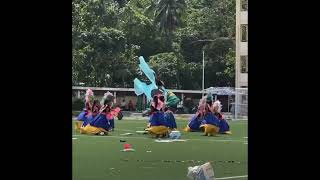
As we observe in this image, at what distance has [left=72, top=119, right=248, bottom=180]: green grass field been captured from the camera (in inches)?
145

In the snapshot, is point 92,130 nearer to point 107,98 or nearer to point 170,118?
point 107,98

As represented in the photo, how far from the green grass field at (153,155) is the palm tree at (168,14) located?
108cm

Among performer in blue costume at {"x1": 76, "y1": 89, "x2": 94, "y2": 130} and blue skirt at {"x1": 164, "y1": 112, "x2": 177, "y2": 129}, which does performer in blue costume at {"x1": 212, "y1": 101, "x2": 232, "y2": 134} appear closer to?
blue skirt at {"x1": 164, "y1": 112, "x2": 177, "y2": 129}

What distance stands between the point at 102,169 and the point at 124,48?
1.23m

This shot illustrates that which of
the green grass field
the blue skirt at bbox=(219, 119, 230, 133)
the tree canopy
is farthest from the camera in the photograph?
the blue skirt at bbox=(219, 119, 230, 133)

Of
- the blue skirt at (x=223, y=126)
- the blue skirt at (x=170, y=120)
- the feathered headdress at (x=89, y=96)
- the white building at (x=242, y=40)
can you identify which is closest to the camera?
the white building at (x=242, y=40)

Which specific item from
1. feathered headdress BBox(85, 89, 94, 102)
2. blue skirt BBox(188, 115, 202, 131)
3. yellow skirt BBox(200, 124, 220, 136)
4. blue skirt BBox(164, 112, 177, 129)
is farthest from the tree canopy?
yellow skirt BBox(200, 124, 220, 136)

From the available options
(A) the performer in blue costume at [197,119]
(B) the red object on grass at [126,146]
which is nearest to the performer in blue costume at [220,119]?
(A) the performer in blue costume at [197,119]

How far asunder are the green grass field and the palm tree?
1080mm

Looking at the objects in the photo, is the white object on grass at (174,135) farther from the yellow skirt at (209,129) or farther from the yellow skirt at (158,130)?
the yellow skirt at (209,129)

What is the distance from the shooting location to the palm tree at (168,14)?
13.4 feet

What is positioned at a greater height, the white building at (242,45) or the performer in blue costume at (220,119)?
the white building at (242,45)
